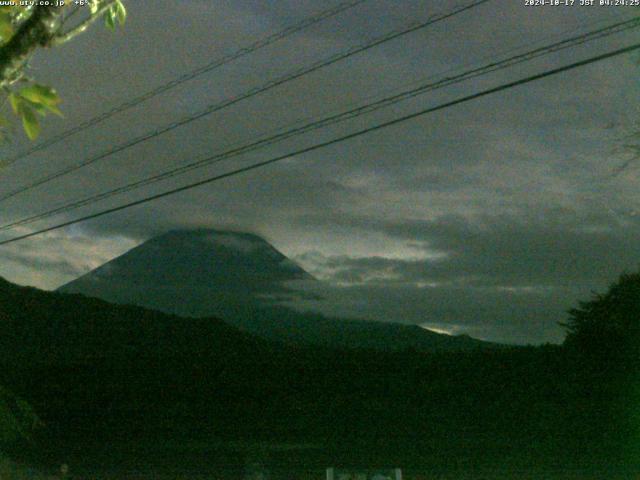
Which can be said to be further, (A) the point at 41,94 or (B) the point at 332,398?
(B) the point at 332,398

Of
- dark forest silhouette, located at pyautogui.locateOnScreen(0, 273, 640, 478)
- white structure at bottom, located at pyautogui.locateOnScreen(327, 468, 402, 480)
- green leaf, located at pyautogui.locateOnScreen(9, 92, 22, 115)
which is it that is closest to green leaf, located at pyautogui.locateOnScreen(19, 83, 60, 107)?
green leaf, located at pyautogui.locateOnScreen(9, 92, 22, 115)

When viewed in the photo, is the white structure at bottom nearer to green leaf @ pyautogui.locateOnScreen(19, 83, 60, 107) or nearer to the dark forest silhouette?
green leaf @ pyautogui.locateOnScreen(19, 83, 60, 107)

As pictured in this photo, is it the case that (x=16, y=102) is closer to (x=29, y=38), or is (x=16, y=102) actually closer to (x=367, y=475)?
(x=29, y=38)

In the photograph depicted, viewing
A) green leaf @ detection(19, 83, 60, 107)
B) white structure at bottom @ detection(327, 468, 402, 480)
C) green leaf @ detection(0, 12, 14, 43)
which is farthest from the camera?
white structure at bottom @ detection(327, 468, 402, 480)

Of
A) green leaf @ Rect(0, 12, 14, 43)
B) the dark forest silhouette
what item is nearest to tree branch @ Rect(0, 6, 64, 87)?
green leaf @ Rect(0, 12, 14, 43)

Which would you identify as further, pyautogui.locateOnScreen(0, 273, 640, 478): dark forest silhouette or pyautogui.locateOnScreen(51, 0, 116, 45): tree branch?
pyautogui.locateOnScreen(0, 273, 640, 478): dark forest silhouette

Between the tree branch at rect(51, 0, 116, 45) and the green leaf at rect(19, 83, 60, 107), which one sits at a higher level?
the tree branch at rect(51, 0, 116, 45)

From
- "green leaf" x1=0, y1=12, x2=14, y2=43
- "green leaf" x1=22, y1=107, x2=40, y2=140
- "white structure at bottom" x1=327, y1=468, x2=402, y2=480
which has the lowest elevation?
"white structure at bottom" x1=327, y1=468, x2=402, y2=480

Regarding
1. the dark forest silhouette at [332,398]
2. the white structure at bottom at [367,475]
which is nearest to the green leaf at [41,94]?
the white structure at bottom at [367,475]

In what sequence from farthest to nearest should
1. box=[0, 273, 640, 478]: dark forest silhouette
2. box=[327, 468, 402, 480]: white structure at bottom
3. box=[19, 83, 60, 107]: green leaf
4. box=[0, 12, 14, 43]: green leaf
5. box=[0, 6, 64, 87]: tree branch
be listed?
box=[0, 273, 640, 478]: dark forest silhouette → box=[327, 468, 402, 480]: white structure at bottom → box=[0, 6, 64, 87]: tree branch → box=[0, 12, 14, 43]: green leaf → box=[19, 83, 60, 107]: green leaf

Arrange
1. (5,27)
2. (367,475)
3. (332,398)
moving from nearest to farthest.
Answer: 1. (5,27)
2. (367,475)
3. (332,398)

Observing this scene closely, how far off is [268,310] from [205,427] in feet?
29.4

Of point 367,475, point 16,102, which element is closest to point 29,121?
point 16,102

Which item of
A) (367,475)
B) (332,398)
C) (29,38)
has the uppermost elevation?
(29,38)
